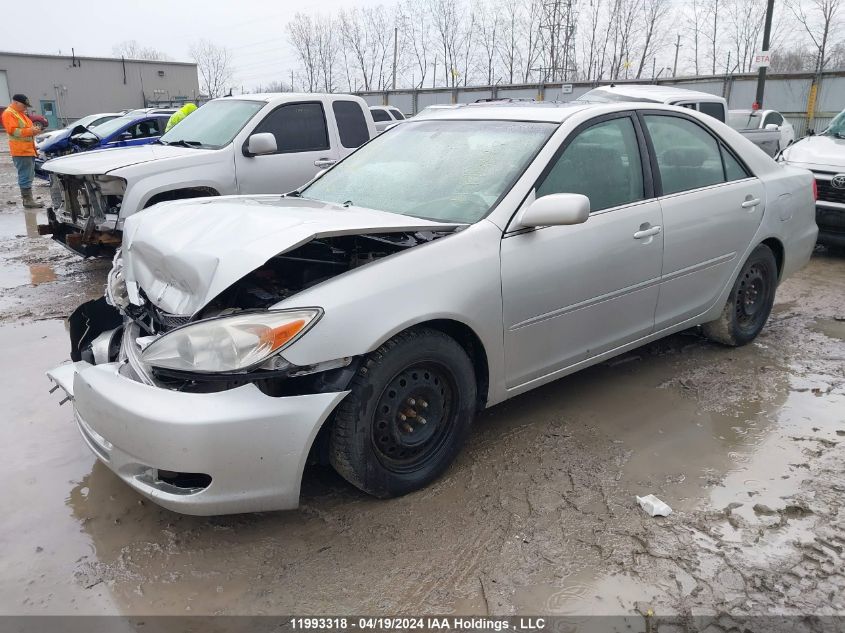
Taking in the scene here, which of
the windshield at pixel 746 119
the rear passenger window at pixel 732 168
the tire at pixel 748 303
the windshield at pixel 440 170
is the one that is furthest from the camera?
the windshield at pixel 746 119

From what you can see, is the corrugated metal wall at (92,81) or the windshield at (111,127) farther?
the corrugated metal wall at (92,81)

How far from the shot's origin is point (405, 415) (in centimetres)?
291

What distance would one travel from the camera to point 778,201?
15.1ft

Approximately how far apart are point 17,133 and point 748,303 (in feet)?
40.3

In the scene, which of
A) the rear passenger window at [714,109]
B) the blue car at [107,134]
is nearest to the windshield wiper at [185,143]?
the blue car at [107,134]

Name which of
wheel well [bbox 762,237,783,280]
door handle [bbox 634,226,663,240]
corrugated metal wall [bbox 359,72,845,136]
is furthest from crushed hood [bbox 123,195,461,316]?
corrugated metal wall [bbox 359,72,845,136]

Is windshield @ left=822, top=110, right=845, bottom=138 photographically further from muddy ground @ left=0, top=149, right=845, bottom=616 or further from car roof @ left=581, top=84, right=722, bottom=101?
muddy ground @ left=0, top=149, right=845, bottom=616

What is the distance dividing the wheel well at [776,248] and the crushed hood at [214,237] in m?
2.85

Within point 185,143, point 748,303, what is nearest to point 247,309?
point 748,303

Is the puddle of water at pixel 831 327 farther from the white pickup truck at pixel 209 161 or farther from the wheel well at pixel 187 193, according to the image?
the wheel well at pixel 187 193

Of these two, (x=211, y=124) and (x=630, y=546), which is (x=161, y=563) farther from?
(x=211, y=124)

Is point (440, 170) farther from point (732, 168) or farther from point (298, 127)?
point (298, 127)

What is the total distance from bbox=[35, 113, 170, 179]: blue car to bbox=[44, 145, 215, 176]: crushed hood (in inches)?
212

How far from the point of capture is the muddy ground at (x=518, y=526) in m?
2.42
